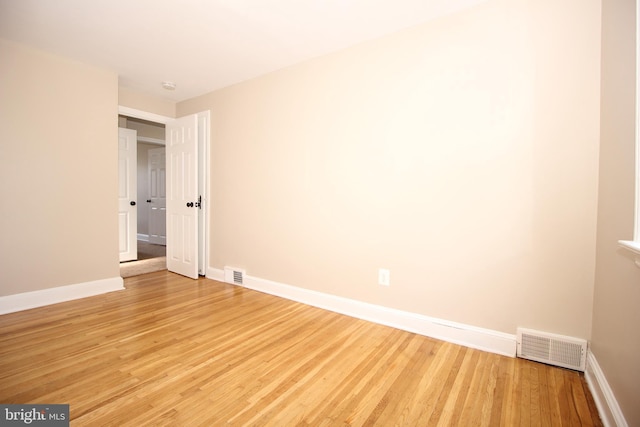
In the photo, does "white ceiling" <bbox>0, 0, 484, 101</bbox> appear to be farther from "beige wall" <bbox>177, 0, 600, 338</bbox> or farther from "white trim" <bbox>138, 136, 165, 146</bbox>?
"white trim" <bbox>138, 136, 165, 146</bbox>

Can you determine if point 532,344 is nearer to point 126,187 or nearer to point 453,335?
point 453,335

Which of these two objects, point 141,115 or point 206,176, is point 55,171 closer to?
point 141,115

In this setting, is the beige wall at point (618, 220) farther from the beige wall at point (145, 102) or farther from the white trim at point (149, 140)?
the white trim at point (149, 140)

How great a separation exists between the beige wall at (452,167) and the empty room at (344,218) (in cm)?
1

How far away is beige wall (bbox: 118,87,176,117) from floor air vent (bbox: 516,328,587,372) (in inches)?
191

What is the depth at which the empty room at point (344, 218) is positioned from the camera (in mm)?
1537

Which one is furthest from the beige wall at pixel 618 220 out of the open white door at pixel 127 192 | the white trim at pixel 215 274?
the open white door at pixel 127 192

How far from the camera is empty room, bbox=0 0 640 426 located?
1537 mm

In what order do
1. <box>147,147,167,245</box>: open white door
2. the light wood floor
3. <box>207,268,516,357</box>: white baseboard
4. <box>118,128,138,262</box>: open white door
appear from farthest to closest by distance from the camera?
<box>147,147,167,245</box>: open white door, <box>118,128,138,262</box>: open white door, <box>207,268,516,357</box>: white baseboard, the light wood floor

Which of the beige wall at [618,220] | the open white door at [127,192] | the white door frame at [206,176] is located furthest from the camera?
the open white door at [127,192]

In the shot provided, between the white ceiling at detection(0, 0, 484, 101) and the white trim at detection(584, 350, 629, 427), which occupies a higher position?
the white ceiling at detection(0, 0, 484, 101)

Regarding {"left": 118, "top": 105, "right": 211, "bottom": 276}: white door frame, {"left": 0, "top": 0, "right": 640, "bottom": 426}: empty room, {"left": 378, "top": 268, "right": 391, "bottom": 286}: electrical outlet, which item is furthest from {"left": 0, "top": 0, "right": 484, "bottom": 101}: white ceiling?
{"left": 378, "top": 268, "right": 391, "bottom": 286}: electrical outlet

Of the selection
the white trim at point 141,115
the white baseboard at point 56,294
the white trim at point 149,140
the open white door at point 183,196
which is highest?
the white trim at point 149,140

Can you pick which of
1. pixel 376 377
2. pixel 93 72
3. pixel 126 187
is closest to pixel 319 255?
pixel 376 377
